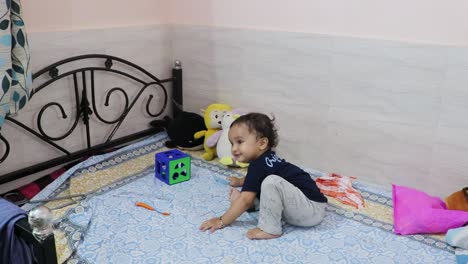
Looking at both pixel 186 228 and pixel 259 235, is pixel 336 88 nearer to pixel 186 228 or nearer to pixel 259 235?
pixel 259 235

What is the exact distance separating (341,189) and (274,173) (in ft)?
1.42

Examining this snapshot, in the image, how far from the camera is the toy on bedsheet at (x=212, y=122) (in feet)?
7.66

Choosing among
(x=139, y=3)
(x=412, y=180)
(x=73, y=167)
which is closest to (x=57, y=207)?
(x=73, y=167)

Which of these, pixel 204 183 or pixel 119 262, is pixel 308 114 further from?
pixel 119 262

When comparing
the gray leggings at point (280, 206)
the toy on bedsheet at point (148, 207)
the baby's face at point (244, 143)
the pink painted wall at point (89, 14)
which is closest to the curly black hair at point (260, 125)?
the baby's face at point (244, 143)

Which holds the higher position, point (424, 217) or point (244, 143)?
point (244, 143)

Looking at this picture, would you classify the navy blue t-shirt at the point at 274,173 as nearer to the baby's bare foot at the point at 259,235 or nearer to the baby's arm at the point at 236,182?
the baby's bare foot at the point at 259,235

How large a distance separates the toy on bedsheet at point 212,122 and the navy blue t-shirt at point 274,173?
623 mm

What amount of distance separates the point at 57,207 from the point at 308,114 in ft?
3.90

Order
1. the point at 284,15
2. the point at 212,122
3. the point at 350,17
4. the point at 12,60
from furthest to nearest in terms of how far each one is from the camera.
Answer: the point at 212,122
the point at 284,15
the point at 350,17
the point at 12,60

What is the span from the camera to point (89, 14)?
2.18 meters

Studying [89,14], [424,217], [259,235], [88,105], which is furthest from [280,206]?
[89,14]

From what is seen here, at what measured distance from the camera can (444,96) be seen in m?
1.81

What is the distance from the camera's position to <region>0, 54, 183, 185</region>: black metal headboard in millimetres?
1997
